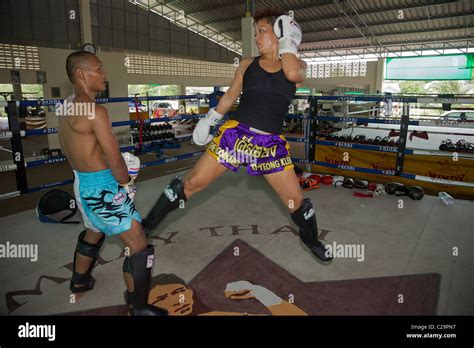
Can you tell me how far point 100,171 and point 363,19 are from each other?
19.4 metres

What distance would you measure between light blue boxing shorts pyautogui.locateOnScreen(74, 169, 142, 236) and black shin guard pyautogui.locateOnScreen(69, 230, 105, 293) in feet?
1.29

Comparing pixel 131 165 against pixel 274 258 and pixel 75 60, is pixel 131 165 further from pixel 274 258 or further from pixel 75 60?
pixel 274 258

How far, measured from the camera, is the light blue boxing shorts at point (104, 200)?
1.92 meters

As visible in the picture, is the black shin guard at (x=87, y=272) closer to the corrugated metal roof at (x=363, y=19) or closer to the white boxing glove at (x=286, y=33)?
the white boxing glove at (x=286, y=33)

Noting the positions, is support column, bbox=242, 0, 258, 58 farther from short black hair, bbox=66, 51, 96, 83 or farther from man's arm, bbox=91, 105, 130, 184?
man's arm, bbox=91, 105, 130, 184

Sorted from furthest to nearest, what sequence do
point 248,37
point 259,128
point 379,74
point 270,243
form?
point 379,74, point 248,37, point 270,243, point 259,128

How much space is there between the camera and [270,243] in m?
3.15

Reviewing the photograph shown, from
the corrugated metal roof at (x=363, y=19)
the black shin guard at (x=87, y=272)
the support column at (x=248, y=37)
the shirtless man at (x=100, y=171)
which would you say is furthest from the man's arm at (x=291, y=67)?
the corrugated metal roof at (x=363, y=19)

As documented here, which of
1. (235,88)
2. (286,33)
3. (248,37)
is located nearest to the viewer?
(286,33)

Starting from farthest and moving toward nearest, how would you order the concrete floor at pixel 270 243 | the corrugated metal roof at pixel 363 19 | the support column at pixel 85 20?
1. the corrugated metal roof at pixel 363 19
2. the support column at pixel 85 20
3. the concrete floor at pixel 270 243

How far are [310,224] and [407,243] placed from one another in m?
1.26

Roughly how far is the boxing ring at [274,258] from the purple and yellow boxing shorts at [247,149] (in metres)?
0.87

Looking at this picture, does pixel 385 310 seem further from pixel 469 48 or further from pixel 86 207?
pixel 469 48

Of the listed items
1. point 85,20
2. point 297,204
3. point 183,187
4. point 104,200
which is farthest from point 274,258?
point 85,20
